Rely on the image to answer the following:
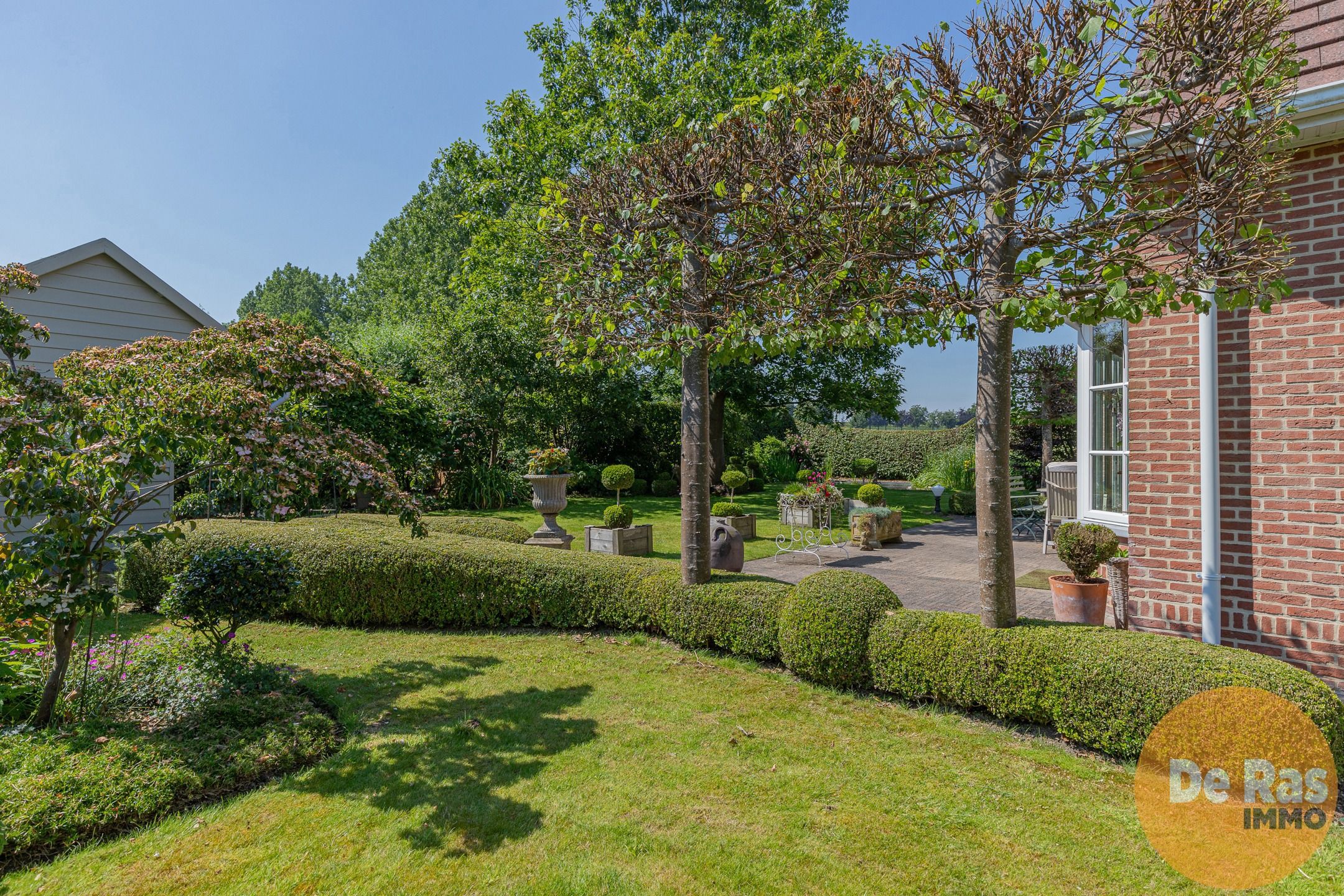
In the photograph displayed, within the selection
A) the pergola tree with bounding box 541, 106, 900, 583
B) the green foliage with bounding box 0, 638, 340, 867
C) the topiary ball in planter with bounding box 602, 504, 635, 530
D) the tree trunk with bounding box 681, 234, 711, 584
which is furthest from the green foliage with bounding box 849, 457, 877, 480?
the green foliage with bounding box 0, 638, 340, 867

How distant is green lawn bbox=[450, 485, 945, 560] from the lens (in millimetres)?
11492

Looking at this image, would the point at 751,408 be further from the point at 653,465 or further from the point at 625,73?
the point at 625,73

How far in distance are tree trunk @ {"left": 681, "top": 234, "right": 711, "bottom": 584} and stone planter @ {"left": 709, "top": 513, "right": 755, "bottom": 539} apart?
495 cm

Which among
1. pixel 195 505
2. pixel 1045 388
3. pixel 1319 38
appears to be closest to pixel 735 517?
pixel 1319 38

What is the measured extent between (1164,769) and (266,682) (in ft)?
18.3

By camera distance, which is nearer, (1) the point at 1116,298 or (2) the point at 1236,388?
(1) the point at 1116,298

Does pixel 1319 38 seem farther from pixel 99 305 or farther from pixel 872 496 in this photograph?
pixel 99 305

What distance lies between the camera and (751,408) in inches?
755

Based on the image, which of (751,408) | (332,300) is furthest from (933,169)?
(332,300)

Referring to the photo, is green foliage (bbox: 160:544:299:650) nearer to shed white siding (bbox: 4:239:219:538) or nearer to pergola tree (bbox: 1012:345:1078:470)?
shed white siding (bbox: 4:239:219:538)

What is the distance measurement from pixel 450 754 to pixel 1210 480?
4960 mm

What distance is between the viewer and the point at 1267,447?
3836 mm

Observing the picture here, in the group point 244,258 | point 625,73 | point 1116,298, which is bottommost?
point 1116,298

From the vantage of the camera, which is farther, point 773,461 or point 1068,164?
point 773,461
